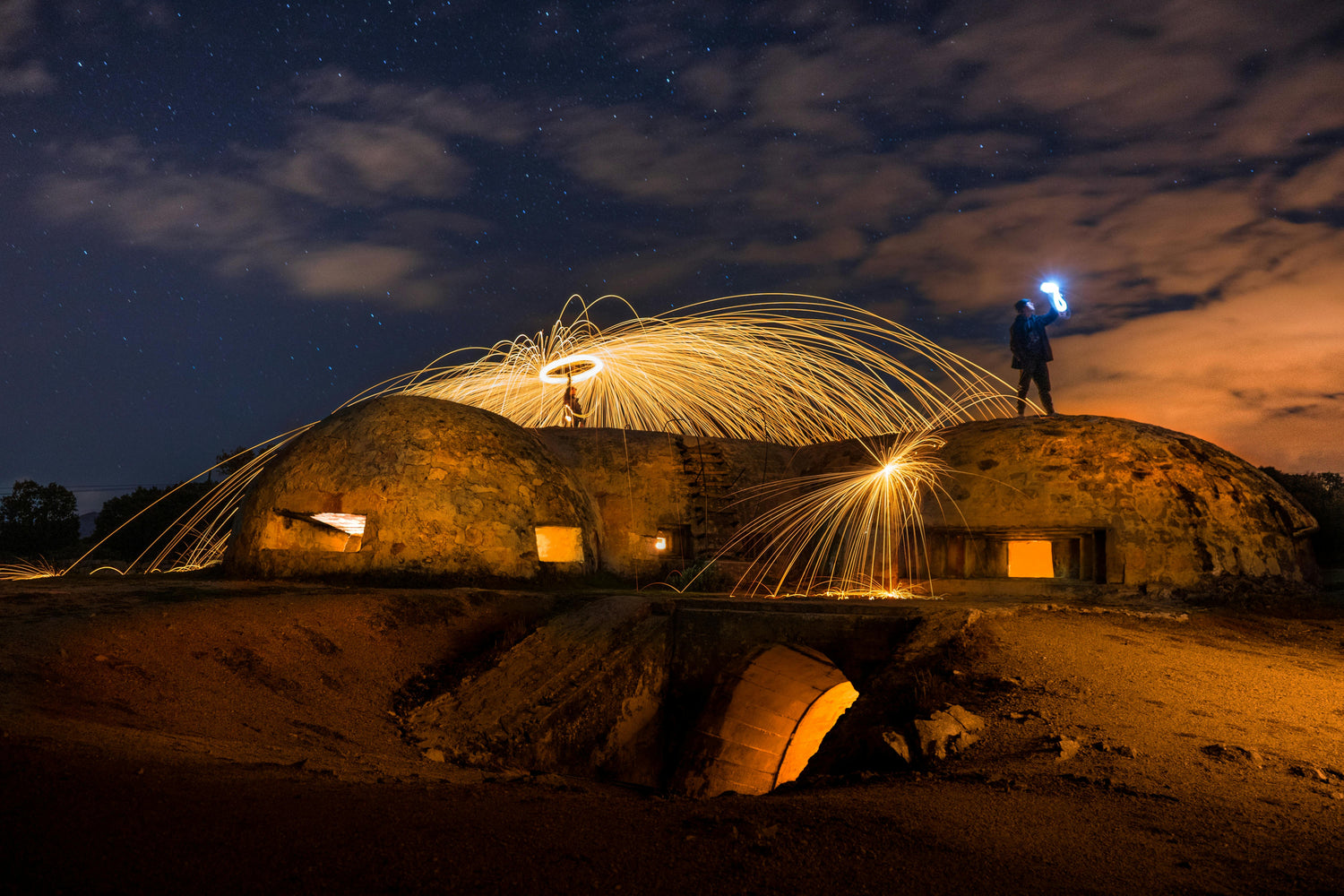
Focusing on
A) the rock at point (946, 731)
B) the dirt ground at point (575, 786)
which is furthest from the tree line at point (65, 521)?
the rock at point (946, 731)

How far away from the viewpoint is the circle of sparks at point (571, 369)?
50.7 ft

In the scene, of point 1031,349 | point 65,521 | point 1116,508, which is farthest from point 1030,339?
point 65,521

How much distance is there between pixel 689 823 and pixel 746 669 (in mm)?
4633

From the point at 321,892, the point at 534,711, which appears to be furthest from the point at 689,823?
the point at 534,711

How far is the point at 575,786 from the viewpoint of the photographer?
17.6ft

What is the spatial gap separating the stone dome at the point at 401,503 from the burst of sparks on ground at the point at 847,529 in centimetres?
361

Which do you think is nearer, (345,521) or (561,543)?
(345,521)

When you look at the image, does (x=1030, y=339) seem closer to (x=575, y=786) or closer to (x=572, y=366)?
(x=572, y=366)

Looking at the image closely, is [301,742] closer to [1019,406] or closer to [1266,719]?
[1266,719]

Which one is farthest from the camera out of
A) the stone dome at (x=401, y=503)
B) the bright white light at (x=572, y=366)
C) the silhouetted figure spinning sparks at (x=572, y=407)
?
the silhouetted figure spinning sparks at (x=572, y=407)

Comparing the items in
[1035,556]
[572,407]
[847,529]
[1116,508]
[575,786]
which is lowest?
[575,786]

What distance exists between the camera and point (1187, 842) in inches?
156

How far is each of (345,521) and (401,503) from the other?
0.98m

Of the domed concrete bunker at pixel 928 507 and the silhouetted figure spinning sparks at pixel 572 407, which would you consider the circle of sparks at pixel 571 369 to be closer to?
the silhouetted figure spinning sparks at pixel 572 407
